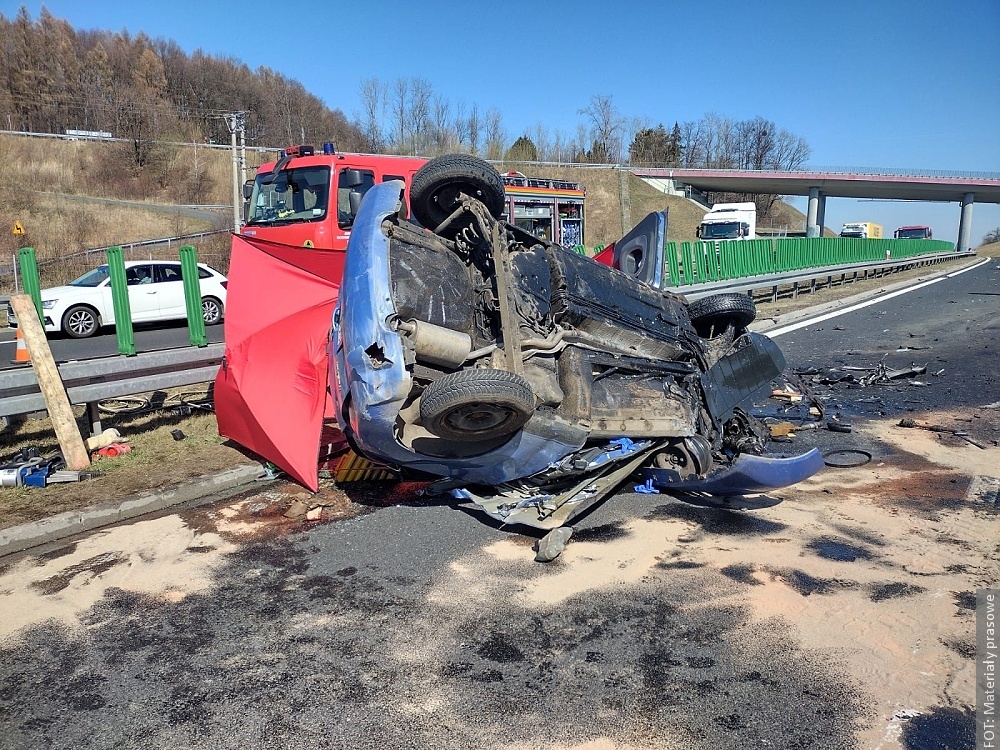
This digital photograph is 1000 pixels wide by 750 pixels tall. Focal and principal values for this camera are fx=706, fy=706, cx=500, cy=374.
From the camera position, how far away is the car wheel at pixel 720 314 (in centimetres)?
555

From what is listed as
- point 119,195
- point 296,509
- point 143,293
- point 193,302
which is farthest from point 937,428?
point 119,195

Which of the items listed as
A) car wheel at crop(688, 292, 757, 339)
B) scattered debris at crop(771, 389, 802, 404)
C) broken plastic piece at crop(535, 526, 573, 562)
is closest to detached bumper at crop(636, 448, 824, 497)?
broken plastic piece at crop(535, 526, 573, 562)

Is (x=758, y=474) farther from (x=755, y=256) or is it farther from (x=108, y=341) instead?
(x=755, y=256)

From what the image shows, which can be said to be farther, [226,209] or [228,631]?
[226,209]

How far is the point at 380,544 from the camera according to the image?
4074 mm

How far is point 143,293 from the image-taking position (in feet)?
43.7

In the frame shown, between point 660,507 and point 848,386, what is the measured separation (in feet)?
14.0

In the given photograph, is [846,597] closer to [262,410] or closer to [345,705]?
[345,705]

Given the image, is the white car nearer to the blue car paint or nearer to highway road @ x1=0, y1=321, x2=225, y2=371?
highway road @ x1=0, y1=321, x2=225, y2=371

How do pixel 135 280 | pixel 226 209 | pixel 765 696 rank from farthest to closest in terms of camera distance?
1. pixel 226 209
2. pixel 135 280
3. pixel 765 696

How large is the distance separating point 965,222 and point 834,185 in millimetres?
10678

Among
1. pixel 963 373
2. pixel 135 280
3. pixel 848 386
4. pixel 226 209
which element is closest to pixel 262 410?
pixel 848 386

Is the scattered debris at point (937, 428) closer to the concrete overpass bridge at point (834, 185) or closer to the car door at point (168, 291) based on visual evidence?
the car door at point (168, 291)

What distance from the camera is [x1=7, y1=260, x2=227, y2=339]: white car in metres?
12.5
